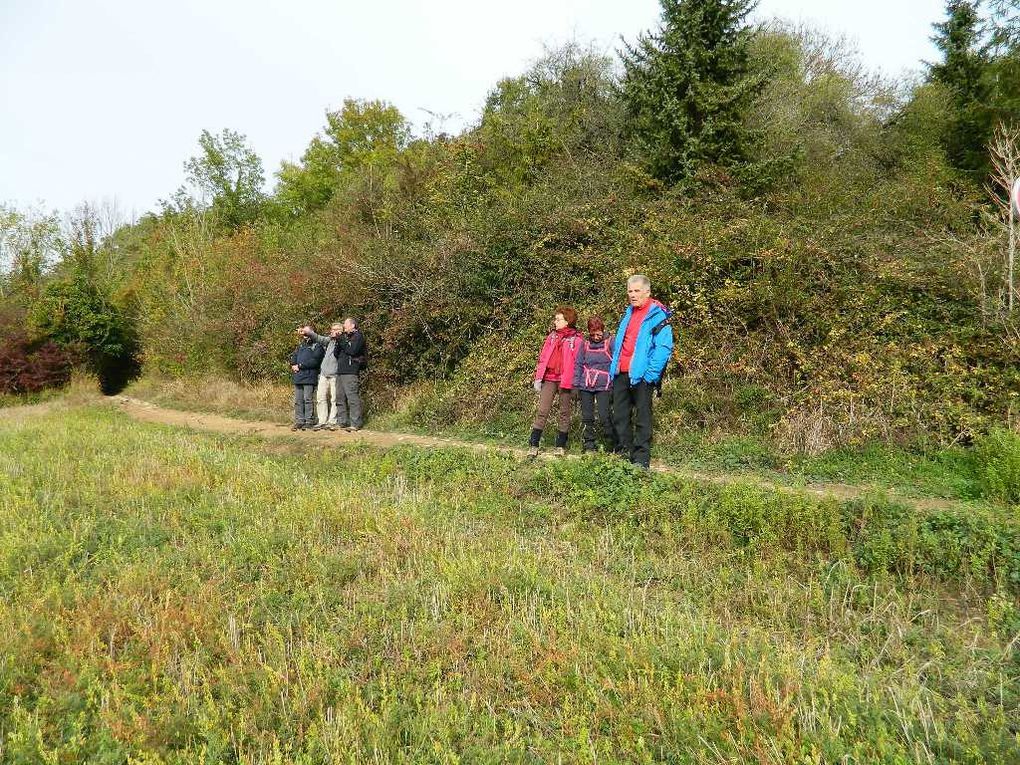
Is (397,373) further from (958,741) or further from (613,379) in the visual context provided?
(958,741)

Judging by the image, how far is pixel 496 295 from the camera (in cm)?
1204

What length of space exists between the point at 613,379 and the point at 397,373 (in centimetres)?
649

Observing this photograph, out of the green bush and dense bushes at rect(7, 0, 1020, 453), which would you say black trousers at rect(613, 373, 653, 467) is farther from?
the green bush

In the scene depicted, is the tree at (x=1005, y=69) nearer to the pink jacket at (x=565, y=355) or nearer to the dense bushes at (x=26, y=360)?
the pink jacket at (x=565, y=355)

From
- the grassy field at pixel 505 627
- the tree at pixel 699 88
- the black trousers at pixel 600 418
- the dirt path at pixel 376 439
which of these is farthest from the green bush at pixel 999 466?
the tree at pixel 699 88

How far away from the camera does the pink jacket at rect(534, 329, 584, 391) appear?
8188 millimetres

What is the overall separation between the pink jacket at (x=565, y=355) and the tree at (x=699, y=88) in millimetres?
6071

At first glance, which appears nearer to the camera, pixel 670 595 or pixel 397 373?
pixel 670 595

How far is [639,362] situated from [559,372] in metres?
1.70

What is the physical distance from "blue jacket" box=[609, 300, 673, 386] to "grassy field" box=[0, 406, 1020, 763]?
49.2 inches

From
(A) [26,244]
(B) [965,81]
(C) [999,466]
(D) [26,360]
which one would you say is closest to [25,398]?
(D) [26,360]

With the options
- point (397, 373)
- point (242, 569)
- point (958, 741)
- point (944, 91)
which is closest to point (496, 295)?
point (397, 373)

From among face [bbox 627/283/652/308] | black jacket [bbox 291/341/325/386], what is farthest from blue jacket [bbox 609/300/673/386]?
black jacket [bbox 291/341/325/386]

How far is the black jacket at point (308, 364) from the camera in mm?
11695
